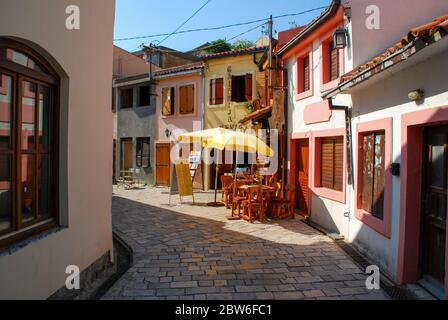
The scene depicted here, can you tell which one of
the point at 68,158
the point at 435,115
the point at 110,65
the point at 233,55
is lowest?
the point at 68,158

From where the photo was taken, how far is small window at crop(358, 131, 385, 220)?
18.9ft

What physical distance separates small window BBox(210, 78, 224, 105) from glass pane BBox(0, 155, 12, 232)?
13.6 meters

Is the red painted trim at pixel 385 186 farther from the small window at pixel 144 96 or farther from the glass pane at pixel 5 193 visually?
the small window at pixel 144 96

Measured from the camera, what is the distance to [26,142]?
3439 millimetres

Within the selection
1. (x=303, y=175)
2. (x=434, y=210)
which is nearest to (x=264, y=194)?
(x=303, y=175)

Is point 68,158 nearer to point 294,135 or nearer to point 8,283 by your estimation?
point 8,283

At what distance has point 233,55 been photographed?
15.7m

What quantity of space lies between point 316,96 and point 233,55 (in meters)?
7.96

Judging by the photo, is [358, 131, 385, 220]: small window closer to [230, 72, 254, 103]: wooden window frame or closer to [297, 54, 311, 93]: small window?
[297, 54, 311, 93]: small window

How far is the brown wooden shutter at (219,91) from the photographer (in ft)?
53.3

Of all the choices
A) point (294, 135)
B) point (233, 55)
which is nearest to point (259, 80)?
point (233, 55)

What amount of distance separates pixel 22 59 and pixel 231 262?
13.8ft

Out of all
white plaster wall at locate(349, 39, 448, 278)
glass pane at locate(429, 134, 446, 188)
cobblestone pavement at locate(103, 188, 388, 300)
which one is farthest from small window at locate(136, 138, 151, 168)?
glass pane at locate(429, 134, 446, 188)

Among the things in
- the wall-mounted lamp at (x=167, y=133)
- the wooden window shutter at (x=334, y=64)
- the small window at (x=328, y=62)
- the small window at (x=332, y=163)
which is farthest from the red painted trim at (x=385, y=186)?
the wall-mounted lamp at (x=167, y=133)
